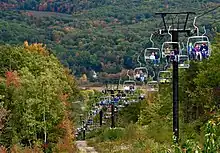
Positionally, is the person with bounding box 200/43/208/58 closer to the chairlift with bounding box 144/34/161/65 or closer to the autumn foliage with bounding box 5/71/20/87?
the chairlift with bounding box 144/34/161/65

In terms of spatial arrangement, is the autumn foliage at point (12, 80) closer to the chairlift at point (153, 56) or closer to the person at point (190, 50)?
the chairlift at point (153, 56)

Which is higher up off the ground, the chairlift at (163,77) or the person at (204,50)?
the person at (204,50)

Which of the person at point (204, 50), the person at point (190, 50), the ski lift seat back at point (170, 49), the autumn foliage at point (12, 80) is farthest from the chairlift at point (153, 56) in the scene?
the autumn foliage at point (12, 80)

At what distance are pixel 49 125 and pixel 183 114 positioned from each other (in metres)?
13.0

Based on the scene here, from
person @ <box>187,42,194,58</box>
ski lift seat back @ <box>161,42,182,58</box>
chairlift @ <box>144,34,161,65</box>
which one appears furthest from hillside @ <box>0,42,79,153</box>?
person @ <box>187,42,194,58</box>

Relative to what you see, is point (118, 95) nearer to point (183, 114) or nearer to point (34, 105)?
point (183, 114)

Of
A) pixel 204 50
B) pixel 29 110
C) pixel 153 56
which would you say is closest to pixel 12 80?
pixel 29 110

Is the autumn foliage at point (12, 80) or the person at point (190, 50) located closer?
the person at point (190, 50)

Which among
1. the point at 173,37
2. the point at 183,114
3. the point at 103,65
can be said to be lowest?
the point at 103,65

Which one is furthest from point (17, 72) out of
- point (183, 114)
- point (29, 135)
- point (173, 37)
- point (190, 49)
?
point (190, 49)

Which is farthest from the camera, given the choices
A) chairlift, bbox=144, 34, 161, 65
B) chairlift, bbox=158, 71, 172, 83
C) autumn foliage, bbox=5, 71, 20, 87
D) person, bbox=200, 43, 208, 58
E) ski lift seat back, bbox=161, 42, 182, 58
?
autumn foliage, bbox=5, 71, 20, 87

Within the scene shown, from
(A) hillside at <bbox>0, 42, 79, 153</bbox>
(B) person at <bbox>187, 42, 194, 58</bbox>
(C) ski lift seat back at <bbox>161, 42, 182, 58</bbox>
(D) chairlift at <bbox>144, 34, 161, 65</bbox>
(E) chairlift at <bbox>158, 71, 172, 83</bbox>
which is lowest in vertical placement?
(A) hillside at <bbox>0, 42, 79, 153</bbox>

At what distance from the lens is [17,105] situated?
145 ft

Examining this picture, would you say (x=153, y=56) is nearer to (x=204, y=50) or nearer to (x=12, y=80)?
(x=204, y=50)
